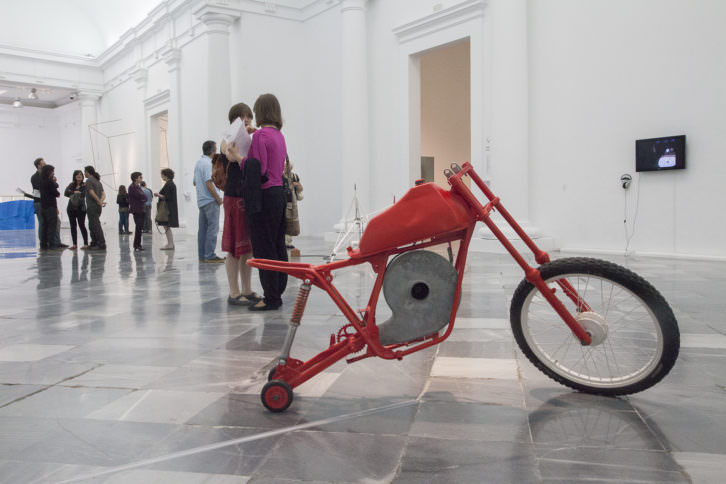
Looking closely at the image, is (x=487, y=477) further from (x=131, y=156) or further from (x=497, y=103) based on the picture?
(x=131, y=156)

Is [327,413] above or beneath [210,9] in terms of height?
beneath

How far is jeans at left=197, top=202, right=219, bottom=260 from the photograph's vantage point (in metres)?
8.06

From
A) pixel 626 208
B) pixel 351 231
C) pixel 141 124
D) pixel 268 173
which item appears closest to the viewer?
pixel 268 173

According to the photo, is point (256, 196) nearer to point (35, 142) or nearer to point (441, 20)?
point (441, 20)

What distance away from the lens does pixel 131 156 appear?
22.6 meters

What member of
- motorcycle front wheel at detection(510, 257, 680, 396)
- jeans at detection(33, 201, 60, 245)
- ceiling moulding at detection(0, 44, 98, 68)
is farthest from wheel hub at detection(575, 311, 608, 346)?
ceiling moulding at detection(0, 44, 98, 68)

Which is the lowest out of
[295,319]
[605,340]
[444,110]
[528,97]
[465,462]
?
[465,462]

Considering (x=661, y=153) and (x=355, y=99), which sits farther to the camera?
(x=355, y=99)

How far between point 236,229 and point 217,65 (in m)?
10.9

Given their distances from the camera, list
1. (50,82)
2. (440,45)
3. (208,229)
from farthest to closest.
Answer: (50,82) → (440,45) → (208,229)

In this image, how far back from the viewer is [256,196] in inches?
160

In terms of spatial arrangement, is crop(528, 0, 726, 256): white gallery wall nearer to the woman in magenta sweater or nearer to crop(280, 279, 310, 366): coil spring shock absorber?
the woman in magenta sweater

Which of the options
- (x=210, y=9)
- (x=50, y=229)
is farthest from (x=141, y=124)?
(x=50, y=229)

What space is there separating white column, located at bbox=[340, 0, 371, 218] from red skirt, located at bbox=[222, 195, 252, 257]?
7897 millimetres
